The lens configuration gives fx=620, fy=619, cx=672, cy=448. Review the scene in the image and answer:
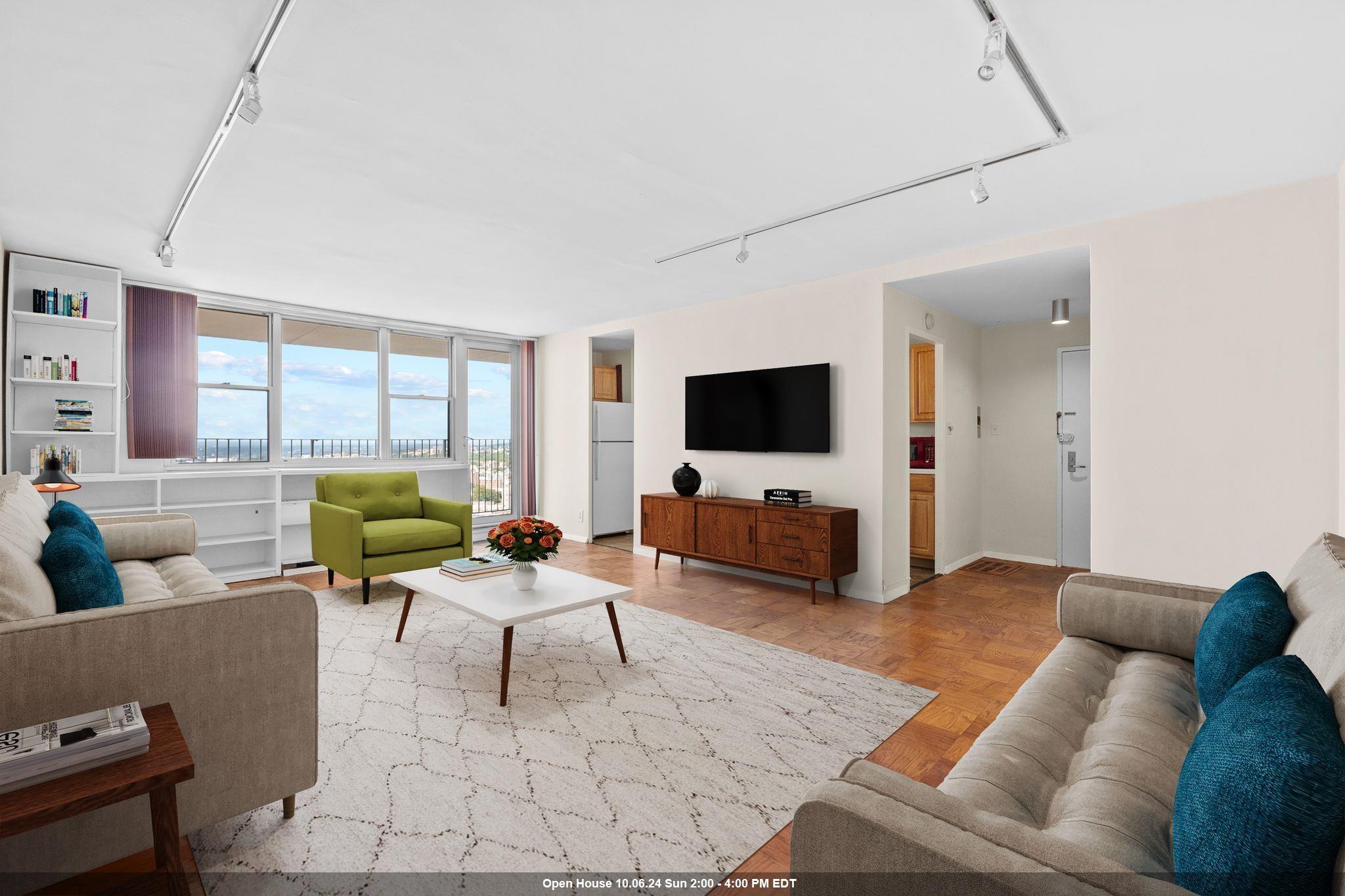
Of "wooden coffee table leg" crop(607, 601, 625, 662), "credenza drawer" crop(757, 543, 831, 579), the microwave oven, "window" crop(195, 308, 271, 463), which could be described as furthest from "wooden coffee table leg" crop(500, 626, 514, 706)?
the microwave oven

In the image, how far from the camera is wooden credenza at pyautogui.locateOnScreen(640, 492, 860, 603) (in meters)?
4.36

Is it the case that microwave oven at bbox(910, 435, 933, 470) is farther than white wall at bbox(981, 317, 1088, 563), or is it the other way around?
microwave oven at bbox(910, 435, 933, 470)

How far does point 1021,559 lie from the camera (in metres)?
5.83

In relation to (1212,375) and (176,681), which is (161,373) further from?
(1212,375)

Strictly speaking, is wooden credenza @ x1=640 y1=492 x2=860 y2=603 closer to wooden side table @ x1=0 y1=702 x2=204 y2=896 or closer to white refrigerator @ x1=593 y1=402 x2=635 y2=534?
white refrigerator @ x1=593 y1=402 x2=635 y2=534

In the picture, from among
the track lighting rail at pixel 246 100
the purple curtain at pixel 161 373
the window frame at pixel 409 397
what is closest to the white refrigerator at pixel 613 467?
the window frame at pixel 409 397

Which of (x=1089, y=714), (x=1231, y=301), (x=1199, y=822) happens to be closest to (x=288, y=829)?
(x=1199, y=822)

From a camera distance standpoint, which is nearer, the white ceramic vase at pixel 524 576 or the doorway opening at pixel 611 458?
the white ceramic vase at pixel 524 576

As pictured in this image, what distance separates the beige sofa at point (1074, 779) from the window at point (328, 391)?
241 inches

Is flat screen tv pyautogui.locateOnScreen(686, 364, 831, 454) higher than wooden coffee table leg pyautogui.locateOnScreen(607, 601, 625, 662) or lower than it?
higher

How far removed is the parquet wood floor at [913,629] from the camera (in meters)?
2.40

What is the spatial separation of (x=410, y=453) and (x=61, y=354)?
2823 mm

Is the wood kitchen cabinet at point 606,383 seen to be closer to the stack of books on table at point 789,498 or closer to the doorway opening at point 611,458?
the doorway opening at point 611,458

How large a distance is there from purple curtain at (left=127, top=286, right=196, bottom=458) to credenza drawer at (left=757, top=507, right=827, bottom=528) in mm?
4643
